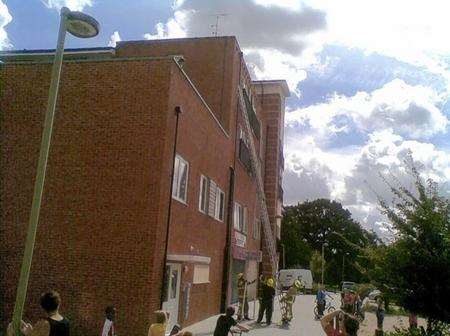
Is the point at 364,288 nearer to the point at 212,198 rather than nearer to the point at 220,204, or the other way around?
the point at 212,198

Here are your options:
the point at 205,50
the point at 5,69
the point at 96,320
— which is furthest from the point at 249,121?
the point at 96,320

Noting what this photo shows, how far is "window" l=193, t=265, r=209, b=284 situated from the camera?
1759 cm

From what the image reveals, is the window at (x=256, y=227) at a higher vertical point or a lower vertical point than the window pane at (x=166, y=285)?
higher

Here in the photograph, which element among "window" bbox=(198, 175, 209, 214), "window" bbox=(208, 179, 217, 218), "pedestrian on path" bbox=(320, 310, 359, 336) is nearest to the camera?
"pedestrian on path" bbox=(320, 310, 359, 336)

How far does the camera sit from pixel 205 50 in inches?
961

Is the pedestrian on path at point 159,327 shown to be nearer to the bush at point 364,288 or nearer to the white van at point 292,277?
the bush at point 364,288

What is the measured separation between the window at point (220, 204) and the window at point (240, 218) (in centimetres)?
363

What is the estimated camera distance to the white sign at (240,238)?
83.1ft

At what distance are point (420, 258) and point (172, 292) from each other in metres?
7.77

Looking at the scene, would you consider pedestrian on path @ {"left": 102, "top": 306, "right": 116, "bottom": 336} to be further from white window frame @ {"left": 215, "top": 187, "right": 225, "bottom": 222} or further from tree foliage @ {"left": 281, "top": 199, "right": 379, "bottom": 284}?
tree foliage @ {"left": 281, "top": 199, "right": 379, "bottom": 284}

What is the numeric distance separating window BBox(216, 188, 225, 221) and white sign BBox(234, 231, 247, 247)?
3.19 metres

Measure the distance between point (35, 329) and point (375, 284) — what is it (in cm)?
818

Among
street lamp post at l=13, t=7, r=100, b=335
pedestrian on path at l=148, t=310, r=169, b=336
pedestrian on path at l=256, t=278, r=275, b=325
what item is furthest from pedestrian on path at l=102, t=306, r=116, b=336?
pedestrian on path at l=256, t=278, r=275, b=325

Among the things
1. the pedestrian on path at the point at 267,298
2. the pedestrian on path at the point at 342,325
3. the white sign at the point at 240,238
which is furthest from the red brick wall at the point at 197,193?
the pedestrian on path at the point at 342,325
